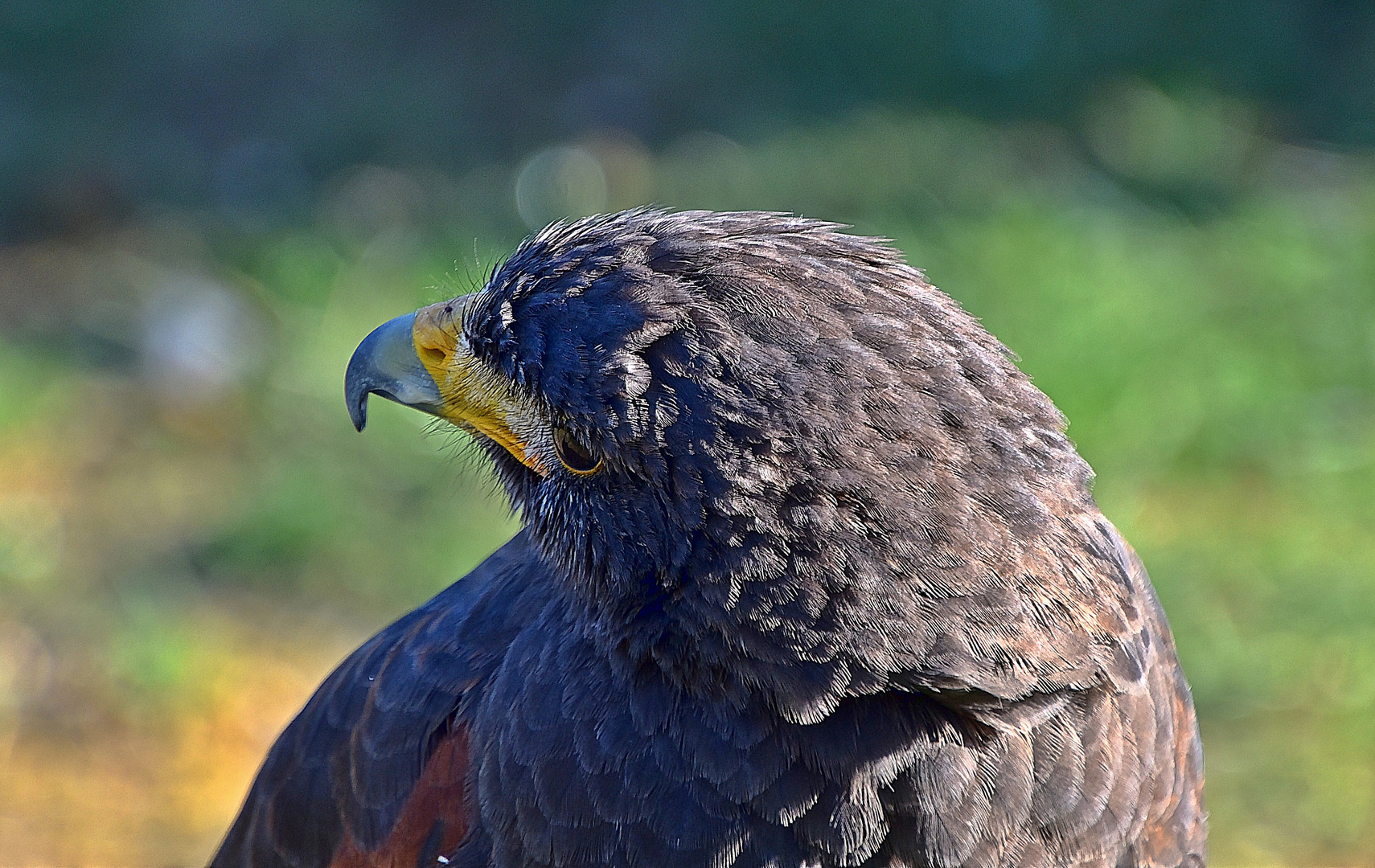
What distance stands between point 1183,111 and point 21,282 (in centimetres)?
678

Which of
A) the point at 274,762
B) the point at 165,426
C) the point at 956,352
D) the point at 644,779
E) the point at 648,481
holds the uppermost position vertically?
the point at 956,352

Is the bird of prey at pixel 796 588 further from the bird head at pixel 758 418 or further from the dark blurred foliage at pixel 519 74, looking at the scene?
the dark blurred foliage at pixel 519 74

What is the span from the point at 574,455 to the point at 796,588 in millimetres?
532

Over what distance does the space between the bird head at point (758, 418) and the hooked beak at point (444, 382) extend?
0.13ft

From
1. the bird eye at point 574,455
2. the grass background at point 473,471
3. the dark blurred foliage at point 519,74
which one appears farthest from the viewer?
the dark blurred foliage at point 519,74

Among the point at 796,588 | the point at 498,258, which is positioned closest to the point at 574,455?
the point at 796,588

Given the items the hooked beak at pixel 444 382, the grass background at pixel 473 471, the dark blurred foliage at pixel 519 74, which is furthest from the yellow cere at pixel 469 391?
the dark blurred foliage at pixel 519 74

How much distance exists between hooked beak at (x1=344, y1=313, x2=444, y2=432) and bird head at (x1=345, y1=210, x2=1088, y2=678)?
280 millimetres

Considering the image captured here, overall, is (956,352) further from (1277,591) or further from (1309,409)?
(1309,409)

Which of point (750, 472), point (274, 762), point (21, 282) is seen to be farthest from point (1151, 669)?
point (21, 282)

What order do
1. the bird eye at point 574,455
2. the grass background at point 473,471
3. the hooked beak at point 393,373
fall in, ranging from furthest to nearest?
the grass background at point 473,471 < the hooked beak at point 393,373 < the bird eye at point 574,455

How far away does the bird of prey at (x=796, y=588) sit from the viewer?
2273 mm

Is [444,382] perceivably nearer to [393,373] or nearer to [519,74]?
[393,373]

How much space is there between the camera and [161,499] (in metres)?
6.38
